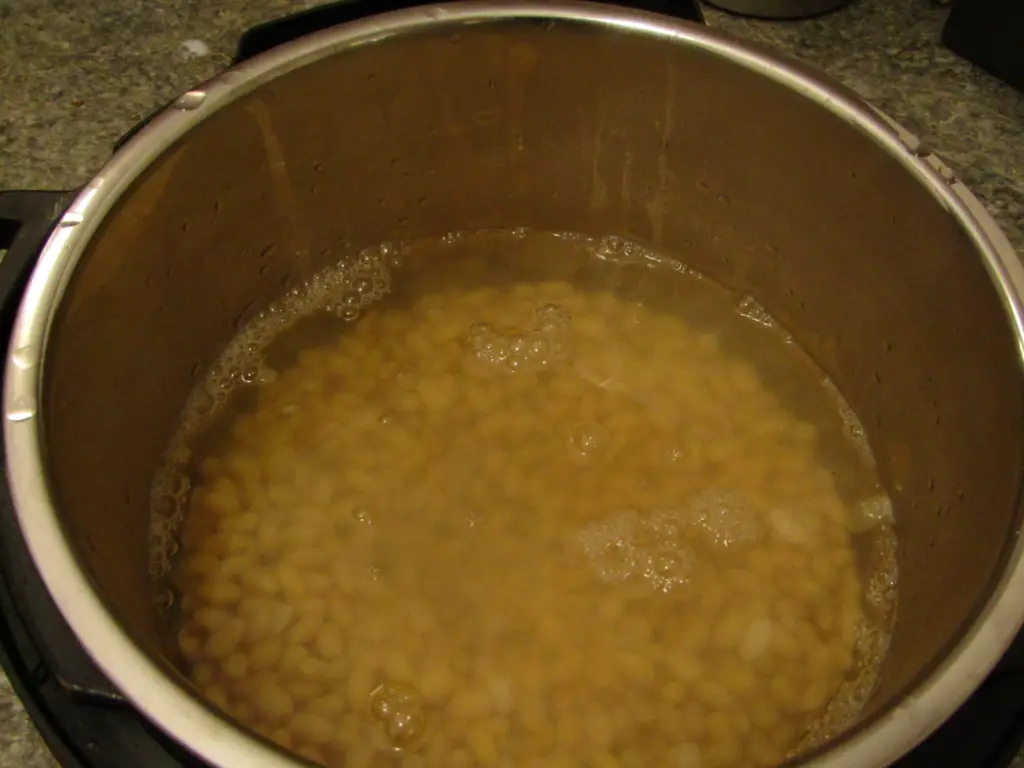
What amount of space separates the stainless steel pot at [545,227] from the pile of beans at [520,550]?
0.08 m

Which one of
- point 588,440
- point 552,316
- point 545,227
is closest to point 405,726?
point 588,440

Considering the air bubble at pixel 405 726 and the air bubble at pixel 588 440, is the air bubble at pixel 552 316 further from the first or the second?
the air bubble at pixel 405 726

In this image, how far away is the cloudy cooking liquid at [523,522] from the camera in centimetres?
85

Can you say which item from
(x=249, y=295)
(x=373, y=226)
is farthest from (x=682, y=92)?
(x=249, y=295)

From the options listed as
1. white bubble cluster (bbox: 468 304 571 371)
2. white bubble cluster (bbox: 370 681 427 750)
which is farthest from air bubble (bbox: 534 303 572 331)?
white bubble cluster (bbox: 370 681 427 750)

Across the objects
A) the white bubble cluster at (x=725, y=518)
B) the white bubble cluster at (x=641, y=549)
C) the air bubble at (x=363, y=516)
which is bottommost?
the air bubble at (x=363, y=516)

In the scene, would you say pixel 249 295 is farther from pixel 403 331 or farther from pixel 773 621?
pixel 773 621

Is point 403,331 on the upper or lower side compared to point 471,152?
lower

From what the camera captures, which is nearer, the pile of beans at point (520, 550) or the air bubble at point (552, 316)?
the pile of beans at point (520, 550)

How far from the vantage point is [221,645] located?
864 millimetres

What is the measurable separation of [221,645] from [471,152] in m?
0.54

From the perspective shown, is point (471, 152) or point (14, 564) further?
point (471, 152)

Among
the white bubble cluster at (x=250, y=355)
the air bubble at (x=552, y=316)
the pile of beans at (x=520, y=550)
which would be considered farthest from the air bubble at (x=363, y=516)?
the air bubble at (x=552, y=316)

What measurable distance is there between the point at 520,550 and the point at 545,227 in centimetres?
40
